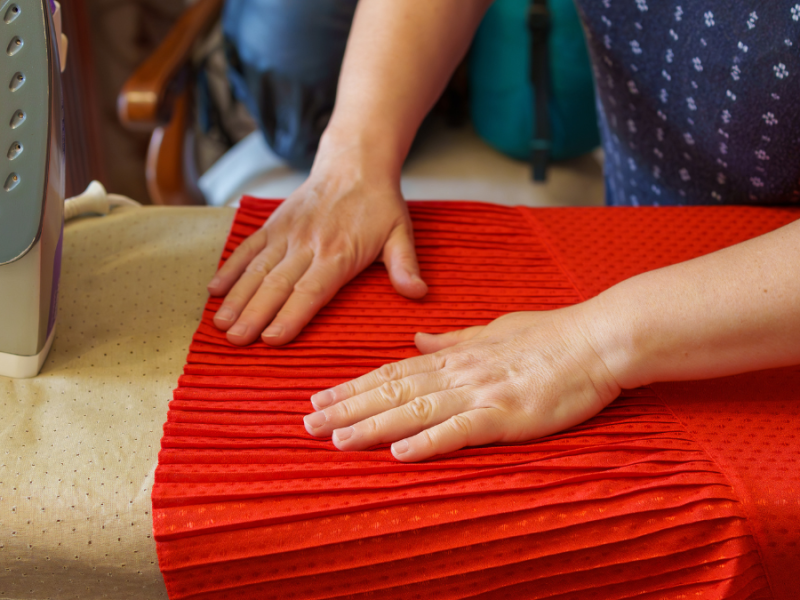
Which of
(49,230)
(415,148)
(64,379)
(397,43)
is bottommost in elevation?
(415,148)

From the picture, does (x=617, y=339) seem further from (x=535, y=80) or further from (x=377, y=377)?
(x=535, y=80)

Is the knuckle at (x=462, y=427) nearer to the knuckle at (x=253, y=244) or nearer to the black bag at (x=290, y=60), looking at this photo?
the knuckle at (x=253, y=244)

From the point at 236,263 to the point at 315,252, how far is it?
7 cm

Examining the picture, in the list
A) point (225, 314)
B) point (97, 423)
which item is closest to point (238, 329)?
point (225, 314)

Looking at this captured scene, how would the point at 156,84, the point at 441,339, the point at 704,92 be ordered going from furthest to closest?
the point at 156,84, the point at 704,92, the point at 441,339

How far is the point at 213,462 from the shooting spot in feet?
1.45

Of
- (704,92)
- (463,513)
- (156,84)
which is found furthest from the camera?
(156,84)

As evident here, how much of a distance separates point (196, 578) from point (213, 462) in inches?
2.8

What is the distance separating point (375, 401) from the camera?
0.48 metres

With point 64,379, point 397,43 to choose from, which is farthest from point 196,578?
point 397,43

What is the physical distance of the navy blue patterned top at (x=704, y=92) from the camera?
24.2 inches

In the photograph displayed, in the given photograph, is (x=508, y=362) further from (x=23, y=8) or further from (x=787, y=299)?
(x=23, y=8)

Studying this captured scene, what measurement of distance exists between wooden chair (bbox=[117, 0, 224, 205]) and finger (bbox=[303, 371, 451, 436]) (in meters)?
0.85

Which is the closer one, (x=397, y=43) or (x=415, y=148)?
(x=397, y=43)
